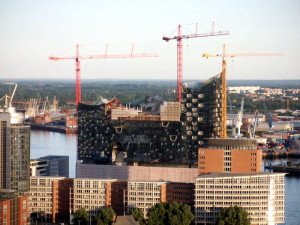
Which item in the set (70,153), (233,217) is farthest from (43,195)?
(70,153)

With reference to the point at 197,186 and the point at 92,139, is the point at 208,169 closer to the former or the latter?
the point at 197,186

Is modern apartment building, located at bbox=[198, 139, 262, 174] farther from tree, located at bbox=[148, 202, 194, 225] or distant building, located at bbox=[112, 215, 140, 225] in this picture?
distant building, located at bbox=[112, 215, 140, 225]

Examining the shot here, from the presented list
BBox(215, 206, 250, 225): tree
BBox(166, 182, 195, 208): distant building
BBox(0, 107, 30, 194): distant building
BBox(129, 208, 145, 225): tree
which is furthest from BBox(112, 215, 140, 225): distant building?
BBox(0, 107, 30, 194): distant building

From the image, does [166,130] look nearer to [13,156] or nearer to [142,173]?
[142,173]

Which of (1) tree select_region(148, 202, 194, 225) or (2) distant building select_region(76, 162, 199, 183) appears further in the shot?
(2) distant building select_region(76, 162, 199, 183)

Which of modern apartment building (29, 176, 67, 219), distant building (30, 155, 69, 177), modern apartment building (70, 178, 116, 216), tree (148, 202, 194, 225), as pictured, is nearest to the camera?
tree (148, 202, 194, 225)

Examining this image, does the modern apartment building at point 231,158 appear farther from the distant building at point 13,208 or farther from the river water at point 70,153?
the distant building at point 13,208
